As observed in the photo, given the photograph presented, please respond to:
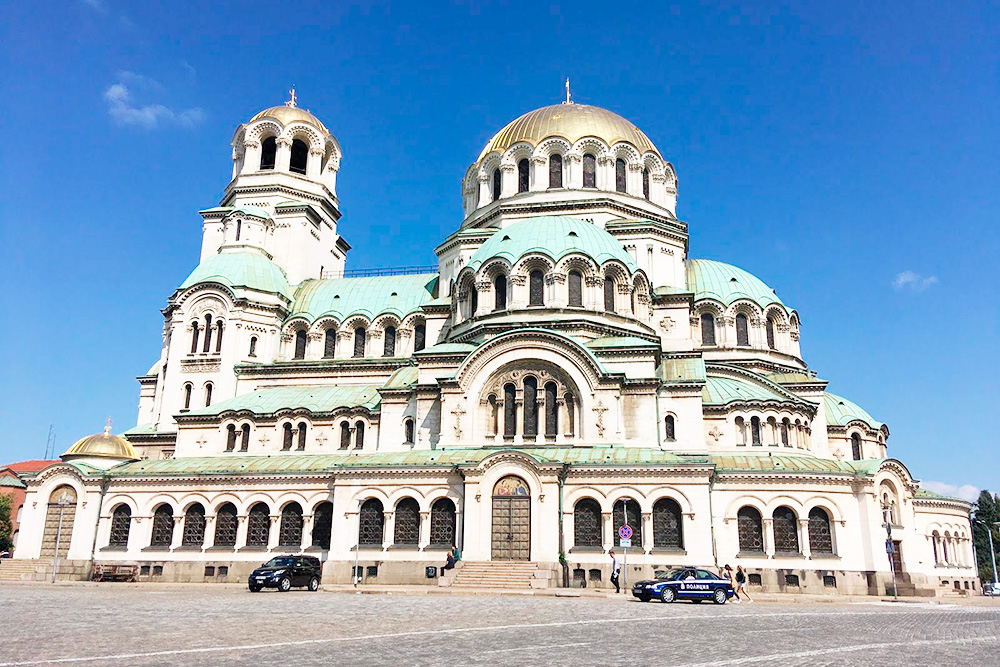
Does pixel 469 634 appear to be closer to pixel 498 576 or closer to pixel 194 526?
pixel 498 576

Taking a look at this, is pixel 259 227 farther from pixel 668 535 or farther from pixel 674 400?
pixel 668 535

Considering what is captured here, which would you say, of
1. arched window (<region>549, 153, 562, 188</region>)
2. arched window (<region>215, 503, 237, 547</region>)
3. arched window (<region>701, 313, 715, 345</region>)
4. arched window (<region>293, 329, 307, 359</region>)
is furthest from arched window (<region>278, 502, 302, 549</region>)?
arched window (<region>701, 313, 715, 345</region>)

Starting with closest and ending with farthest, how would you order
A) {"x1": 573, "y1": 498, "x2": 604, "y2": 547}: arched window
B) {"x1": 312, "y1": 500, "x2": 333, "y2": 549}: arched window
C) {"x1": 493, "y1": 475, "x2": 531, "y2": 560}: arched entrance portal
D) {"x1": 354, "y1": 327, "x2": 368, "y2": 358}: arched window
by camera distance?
1. {"x1": 493, "y1": 475, "x2": 531, "y2": 560}: arched entrance portal
2. {"x1": 573, "y1": 498, "x2": 604, "y2": 547}: arched window
3. {"x1": 312, "y1": 500, "x2": 333, "y2": 549}: arched window
4. {"x1": 354, "y1": 327, "x2": 368, "y2": 358}: arched window

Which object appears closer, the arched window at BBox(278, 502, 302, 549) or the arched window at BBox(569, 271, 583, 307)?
the arched window at BBox(278, 502, 302, 549)

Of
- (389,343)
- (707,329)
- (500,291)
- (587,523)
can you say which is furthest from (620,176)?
(587,523)

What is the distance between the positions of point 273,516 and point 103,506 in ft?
30.4

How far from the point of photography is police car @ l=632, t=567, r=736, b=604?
25875 millimetres

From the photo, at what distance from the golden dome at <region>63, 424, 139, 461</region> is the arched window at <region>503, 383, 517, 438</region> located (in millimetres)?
21246

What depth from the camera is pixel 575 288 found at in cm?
4144

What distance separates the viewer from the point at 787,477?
35.4m

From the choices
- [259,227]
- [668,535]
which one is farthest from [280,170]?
[668,535]

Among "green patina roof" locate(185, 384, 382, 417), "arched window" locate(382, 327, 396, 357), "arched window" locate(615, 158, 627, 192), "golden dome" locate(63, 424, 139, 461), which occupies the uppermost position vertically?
"arched window" locate(615, 158, 627, 192)

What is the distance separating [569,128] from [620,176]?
14.3 feet

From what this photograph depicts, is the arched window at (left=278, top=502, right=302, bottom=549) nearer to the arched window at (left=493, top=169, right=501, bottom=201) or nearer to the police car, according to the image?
the police car
